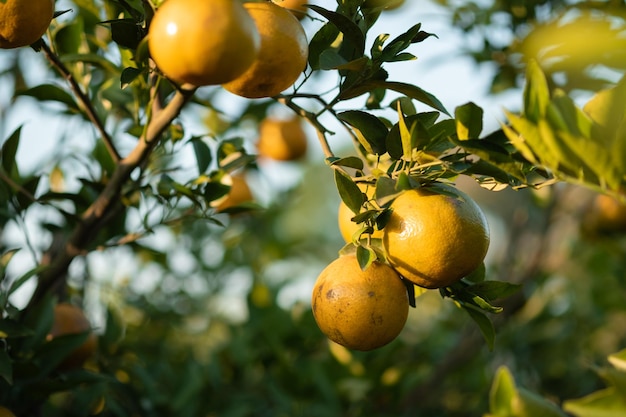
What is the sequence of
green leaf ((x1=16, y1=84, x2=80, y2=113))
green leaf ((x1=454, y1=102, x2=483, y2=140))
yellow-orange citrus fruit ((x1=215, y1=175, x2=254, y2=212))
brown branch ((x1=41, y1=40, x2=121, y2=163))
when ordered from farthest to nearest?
yellow-orange citrus fruit ((x1=215, y1=175, x2=254, y2=212))
green leaf ((x1=16, y1=84, x2=80, y2=113))
brown branch ((x1=41, y1=40, x2=121, y2=163))
green leaf ((x1=454, y1=102, x2=483, y2=140))

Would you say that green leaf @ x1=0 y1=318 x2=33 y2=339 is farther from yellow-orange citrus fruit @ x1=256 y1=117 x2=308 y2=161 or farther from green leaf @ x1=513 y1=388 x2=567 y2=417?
yellow-orange citrus fruit @ x1=256 y1=117 x2=308 y2=161

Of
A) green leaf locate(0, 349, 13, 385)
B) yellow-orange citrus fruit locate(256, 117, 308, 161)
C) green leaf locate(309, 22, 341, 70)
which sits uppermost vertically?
green leaf locate(309, 22, 341, 70)

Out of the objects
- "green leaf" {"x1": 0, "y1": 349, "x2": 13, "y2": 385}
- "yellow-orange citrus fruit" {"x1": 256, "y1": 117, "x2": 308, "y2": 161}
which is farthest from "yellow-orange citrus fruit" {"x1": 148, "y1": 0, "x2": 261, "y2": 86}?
"yellow-orange citrus fruit" {"x1": 256, "y1": 117, "x2": 308, "y2": 161}

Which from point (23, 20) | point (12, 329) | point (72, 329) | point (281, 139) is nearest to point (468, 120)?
point (23, 20)

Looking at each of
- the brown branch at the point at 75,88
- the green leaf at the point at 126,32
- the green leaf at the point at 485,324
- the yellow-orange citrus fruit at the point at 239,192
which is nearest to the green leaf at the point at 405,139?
the green leaf at the point at 485,324

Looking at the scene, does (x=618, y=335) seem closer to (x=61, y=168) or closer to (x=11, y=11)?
(x=61, y=168)

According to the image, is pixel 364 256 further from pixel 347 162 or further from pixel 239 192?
pixel 239 192

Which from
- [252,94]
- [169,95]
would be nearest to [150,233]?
[169,95]

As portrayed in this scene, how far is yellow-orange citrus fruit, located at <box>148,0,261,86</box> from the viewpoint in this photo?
0.63m

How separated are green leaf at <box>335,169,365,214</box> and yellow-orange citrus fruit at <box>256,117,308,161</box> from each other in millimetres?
1220

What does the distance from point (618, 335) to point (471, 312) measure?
7.04 feet

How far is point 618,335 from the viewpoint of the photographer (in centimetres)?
272

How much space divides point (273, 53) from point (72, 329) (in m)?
0.72

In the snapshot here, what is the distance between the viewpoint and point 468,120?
736 millimetres
